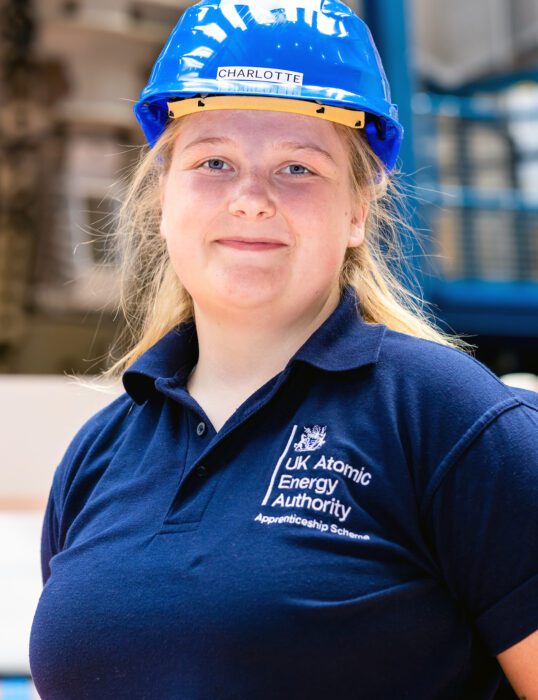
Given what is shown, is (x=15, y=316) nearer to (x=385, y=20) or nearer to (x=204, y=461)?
(x=385, y=20)

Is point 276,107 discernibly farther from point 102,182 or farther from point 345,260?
point 102,182

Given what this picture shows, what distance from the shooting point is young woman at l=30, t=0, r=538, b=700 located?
1074 millimetres

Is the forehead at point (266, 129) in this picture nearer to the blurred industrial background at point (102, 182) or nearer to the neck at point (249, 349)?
the neck at point (249, 349)

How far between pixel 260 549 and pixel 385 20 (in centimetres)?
427


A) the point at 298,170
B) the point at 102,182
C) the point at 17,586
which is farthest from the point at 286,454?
the point at 102,182

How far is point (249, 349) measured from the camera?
4.55ft

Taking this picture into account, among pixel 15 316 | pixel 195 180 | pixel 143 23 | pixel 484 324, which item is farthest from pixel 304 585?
pixel 143 23

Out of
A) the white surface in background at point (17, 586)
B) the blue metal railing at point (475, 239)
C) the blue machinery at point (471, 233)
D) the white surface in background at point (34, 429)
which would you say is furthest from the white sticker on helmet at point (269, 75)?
the blue metal railing at point (475, 239)

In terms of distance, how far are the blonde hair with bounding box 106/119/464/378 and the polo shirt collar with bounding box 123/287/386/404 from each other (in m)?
0.05

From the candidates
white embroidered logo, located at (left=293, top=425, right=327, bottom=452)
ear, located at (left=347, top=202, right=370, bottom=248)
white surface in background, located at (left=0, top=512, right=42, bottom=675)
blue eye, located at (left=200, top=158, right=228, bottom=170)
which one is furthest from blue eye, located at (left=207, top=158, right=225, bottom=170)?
white surface in background, located at (left=0, top=512, right=42, bottom=675)

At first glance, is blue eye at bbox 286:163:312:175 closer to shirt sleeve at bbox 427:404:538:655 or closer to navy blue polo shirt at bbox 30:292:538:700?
navy blue polo shirt at bbox 30:292:538:700

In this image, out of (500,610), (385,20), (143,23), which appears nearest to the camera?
(500,610)

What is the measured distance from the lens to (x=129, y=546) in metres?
1.20

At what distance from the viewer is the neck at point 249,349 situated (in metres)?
1.36
